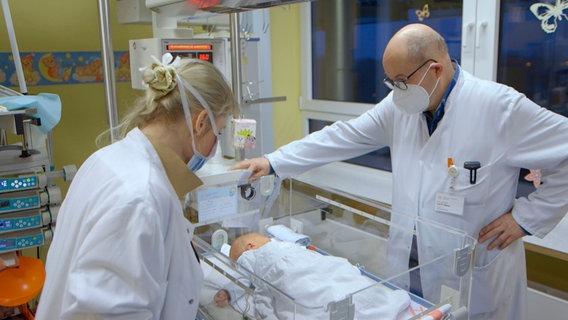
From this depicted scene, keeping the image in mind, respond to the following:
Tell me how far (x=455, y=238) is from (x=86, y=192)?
3.41ft

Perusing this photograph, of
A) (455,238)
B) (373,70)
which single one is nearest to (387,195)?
(373,70)

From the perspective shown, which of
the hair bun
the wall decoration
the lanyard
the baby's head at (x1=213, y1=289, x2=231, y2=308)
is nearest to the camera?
the hair bun

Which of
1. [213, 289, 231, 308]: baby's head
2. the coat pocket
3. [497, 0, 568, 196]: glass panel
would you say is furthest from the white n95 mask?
[497, 0, 568, 196]: glass panel

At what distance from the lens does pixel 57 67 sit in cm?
255

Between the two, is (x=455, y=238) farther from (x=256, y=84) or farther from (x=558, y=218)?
(x=256, y=84)

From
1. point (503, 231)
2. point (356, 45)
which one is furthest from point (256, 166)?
point (356, 45)

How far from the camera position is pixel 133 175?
3.19 feet

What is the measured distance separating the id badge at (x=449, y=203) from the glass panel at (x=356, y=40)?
1.30m

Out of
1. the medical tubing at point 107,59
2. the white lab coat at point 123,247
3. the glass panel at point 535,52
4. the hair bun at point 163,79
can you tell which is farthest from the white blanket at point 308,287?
the glass panel at point 535,52

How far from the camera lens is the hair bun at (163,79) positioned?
108cm

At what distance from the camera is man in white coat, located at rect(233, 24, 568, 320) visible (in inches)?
61.9

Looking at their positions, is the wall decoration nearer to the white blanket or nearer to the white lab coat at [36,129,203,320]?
the white blanket

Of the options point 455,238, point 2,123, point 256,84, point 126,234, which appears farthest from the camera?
point 256,84

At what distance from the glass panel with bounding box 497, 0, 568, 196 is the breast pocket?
3.14 feet
